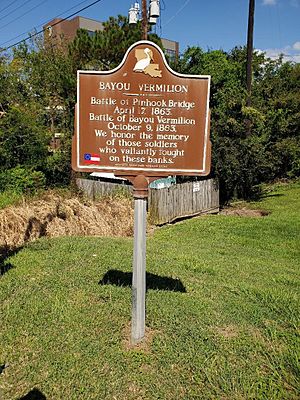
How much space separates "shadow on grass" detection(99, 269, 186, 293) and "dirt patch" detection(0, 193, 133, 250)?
2.65 m

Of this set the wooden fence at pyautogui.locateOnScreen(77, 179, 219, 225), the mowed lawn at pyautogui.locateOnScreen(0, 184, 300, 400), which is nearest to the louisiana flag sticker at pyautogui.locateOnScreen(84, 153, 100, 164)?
the mowed lawn at pyautogui.locateOnScreen(0, 184, 300, 400)

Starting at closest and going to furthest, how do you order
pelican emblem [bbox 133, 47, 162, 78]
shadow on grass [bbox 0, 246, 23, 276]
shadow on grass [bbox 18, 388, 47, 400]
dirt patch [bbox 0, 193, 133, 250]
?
shadow on grass [bbox 18, 388, 47, 400] → pelican emblem [bbox 133, 47, 162, 78] → shadow on grass [bbox 0, 246, 23, 276] → dirt patch [bbox 0, 193, 133, 250]

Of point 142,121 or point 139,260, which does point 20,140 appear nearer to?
point 142,121

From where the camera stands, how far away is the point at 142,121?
3.58 m

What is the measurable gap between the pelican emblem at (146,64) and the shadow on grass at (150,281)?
8.46 feet

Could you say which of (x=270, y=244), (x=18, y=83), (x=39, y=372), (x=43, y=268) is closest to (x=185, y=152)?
(x=39, y=372)

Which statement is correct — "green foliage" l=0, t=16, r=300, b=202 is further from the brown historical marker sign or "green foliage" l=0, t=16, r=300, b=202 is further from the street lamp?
the brown historical marker sign

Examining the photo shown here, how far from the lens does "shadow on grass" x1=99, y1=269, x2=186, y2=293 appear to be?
486cm

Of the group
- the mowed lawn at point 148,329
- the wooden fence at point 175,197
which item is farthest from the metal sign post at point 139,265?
the wooden fence at point 175,197

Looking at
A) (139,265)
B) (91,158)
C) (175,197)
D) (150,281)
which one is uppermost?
(91,158)

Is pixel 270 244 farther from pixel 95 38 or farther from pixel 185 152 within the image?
pixel 95 38

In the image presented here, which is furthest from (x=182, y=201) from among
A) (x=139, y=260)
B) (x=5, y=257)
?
(x=139, y=260)

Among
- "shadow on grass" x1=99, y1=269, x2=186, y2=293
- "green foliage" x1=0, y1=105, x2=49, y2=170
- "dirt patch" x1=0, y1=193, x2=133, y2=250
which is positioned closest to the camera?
"shadow on grass" x1=99, y1=269, x2=186, y2=293

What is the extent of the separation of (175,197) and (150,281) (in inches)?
358
